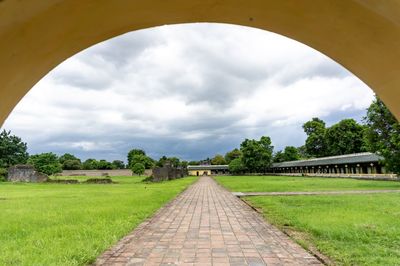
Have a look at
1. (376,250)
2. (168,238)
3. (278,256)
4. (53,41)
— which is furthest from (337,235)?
(53,41)

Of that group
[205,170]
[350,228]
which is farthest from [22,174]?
[205,170]

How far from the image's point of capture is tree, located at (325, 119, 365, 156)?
6475cm

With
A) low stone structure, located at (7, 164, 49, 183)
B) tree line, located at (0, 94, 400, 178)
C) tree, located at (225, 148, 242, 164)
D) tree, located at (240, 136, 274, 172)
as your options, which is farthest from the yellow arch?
tree, located at (225, 148, 242, 164)

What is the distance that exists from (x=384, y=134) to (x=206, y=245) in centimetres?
2585

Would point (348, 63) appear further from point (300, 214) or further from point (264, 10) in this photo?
point (300, 214)

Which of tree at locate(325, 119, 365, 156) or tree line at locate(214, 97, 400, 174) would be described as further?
tree at locate(325, 119, 365, 156)

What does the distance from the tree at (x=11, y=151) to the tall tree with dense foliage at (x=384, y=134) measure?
52981 millimetres

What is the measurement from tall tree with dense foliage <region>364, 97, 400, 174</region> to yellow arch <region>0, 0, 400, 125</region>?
2615 cm

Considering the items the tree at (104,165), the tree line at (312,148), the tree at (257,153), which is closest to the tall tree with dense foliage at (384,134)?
the tree line at (312,148)

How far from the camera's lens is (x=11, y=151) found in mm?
63625

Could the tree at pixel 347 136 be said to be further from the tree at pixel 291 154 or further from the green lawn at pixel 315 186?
the green lawn at pixel 315 186

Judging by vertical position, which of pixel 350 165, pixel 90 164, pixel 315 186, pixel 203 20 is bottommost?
pixel 315 186

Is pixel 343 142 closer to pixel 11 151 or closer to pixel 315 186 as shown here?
pixel 315 186

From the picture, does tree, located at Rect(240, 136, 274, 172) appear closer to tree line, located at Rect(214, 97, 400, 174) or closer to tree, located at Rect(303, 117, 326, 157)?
tree line, located at Rect(214, 97, 400, 174)
